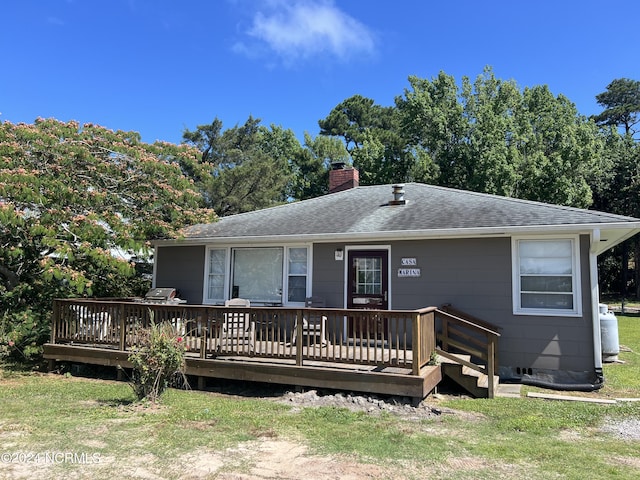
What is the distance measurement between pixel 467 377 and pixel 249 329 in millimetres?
3579

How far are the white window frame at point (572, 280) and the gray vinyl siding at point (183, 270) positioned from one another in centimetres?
693

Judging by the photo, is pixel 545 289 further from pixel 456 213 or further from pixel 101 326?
pixel 101 326

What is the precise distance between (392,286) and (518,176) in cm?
1881

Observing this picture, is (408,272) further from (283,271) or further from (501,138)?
(501,138)

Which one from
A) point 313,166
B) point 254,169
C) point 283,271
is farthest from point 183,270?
point 313,166

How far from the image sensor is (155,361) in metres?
6.08

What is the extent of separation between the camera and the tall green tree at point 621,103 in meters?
44.5

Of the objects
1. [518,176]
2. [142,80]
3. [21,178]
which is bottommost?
[21,178]

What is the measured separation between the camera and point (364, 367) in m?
6.96

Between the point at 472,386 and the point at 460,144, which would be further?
the point at 460,144

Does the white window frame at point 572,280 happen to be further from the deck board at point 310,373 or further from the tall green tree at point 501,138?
the tall green tree at point 501,138

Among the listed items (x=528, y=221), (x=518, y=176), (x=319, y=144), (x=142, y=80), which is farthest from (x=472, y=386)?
(x=319, y=144)

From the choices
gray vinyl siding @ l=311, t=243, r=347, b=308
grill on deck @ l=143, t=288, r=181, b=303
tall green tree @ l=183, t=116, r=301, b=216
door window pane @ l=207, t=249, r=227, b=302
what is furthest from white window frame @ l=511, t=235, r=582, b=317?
tall green tree @ l=183, t=116, r=301, b=216

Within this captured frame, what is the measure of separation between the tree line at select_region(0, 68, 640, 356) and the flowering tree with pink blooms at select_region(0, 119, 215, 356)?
30 millimetres
